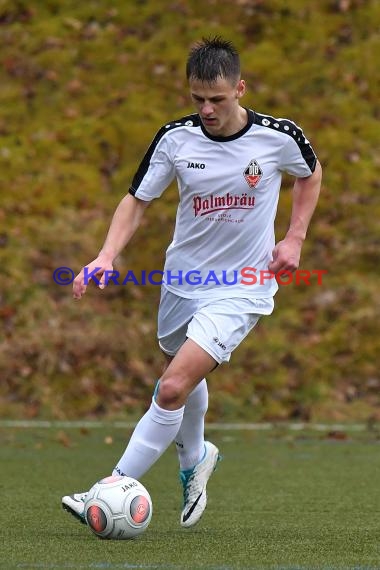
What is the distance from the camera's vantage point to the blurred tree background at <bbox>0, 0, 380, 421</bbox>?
11141 mm

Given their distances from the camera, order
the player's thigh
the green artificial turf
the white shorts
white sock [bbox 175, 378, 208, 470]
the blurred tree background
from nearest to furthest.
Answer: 1. the green artificial turf
2. the player's thigh
3. the white shorts
4. white sock [bbox 175, 378, 208, 470]
5. the blurred tree background

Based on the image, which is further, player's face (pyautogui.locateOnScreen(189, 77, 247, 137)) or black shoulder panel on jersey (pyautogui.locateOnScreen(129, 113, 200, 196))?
black shoulder panel on jersey (pyautogui.locateOnScreen(129, 113, 200, 196))

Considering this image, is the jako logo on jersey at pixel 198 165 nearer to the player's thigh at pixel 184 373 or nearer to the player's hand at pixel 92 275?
the player's hand at pixel 92 275

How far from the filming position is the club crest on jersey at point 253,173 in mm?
5641

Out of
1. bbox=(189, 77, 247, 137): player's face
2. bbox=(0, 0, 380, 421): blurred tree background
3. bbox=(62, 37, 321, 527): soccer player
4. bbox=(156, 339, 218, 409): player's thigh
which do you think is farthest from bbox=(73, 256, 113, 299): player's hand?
bbox=(0, 0, 380, 421): blurred tree background

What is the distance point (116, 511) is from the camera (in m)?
5.13

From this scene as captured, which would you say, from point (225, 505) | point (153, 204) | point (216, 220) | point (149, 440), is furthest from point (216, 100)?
point (153, 204)

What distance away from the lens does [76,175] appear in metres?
13.0

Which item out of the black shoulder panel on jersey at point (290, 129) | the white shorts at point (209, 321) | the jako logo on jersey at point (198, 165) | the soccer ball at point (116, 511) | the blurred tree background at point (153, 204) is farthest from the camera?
the blurred tree background at point (153, 204)

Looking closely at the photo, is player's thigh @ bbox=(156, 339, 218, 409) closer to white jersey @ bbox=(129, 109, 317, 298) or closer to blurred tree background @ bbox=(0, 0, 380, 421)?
white jersey @ bbox=(129, 109, 317, 298)

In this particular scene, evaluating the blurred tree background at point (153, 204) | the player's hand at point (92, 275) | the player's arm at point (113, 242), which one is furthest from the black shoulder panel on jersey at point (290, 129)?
the blurred tree background at point (153, 204)

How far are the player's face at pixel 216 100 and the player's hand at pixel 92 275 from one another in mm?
740

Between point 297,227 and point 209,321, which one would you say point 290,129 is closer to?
point 297,227

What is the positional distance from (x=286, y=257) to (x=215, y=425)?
528 cm
